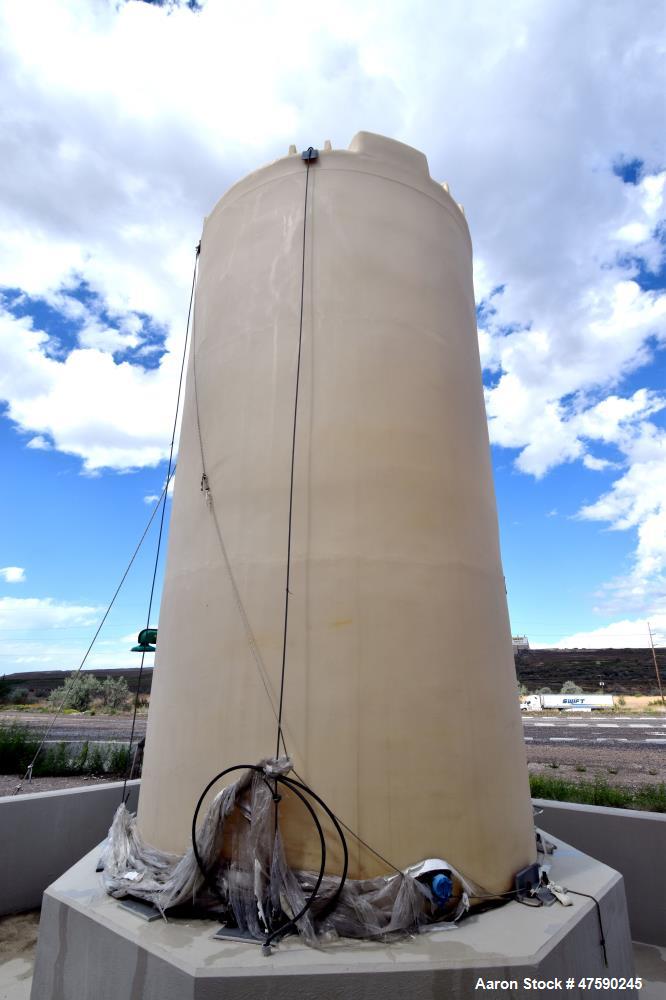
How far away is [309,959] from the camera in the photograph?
2639 millimetres

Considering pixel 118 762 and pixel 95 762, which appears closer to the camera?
pixel 118 762

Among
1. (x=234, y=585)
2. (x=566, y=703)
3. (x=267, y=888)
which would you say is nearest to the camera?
(x=267, y=888)

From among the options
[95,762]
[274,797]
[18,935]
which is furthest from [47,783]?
[274,797]

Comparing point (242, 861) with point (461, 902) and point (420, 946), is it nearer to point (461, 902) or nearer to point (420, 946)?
point (420, 946)

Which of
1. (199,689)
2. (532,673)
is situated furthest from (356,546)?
(532,673)

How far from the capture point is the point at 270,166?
4.82 metres

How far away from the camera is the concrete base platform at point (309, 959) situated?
2.52 metres

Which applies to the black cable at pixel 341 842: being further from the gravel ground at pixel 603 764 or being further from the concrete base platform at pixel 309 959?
the gravel ground at pixel 603 764

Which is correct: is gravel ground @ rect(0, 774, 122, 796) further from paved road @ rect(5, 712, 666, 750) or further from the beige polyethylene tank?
the beige polyethylene tank

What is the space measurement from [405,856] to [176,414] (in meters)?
4.15

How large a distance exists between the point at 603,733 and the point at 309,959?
974 inches

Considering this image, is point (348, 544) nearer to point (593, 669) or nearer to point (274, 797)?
point (274, 797)

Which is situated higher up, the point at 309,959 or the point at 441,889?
the point at 441,889

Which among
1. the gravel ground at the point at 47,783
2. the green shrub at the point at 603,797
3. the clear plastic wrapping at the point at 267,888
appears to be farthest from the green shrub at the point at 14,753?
the clear plastic wrapping at the point at 267,888
